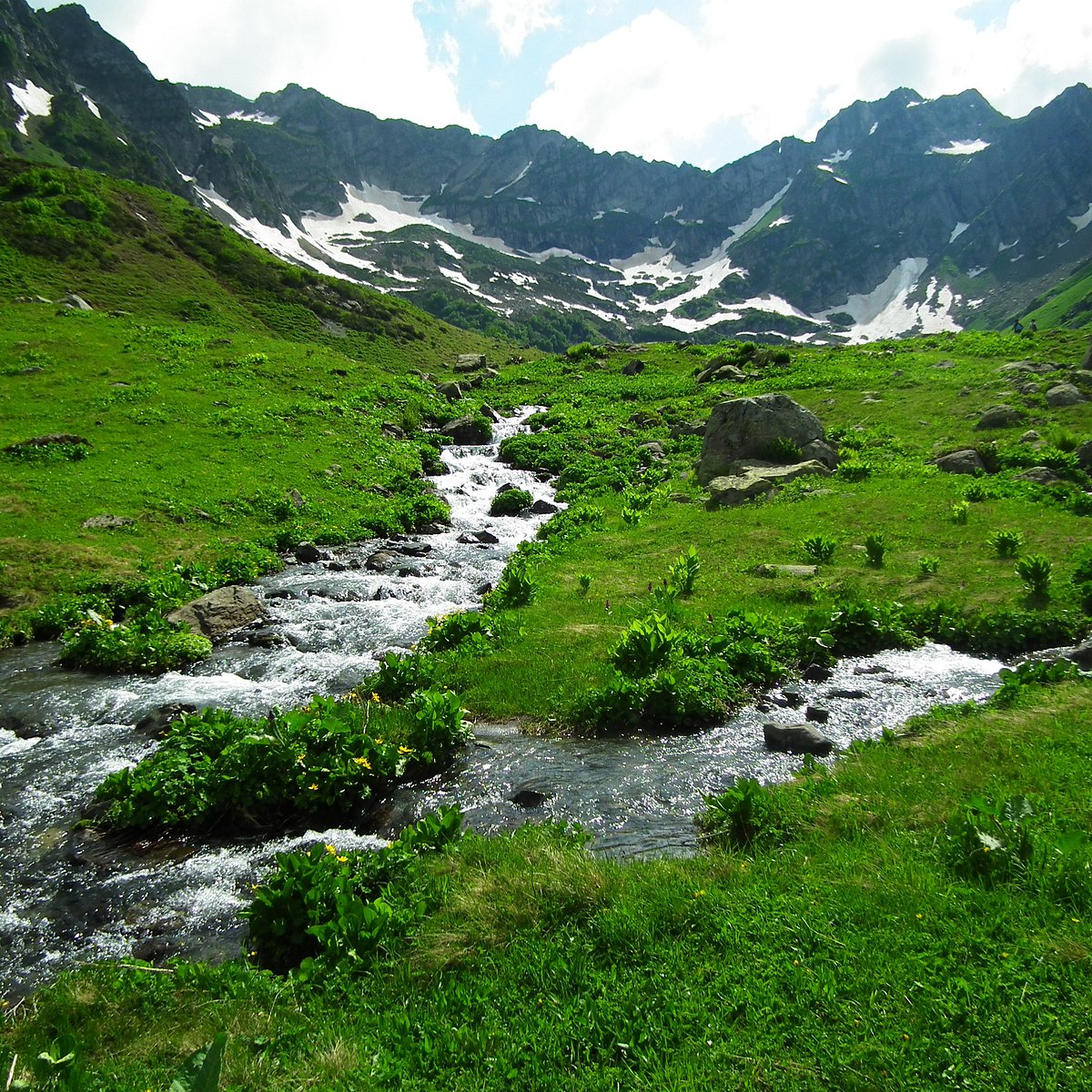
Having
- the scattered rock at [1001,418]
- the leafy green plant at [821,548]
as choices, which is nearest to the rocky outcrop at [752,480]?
the leafy green plant at [821,548]

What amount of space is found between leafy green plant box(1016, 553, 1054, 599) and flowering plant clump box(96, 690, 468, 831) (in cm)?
1507

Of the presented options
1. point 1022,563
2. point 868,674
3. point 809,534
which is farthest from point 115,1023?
point 809,534

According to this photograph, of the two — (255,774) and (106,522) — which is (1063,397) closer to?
(255,774)

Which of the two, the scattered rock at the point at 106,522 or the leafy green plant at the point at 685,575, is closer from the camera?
the leafy green plant at the point at 685,575

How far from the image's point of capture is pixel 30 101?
159875mm

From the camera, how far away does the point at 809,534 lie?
75.5ft

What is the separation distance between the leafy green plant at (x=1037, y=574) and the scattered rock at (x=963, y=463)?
14.4 m

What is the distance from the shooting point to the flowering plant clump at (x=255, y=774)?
31.9 feet

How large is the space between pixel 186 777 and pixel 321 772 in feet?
6.66

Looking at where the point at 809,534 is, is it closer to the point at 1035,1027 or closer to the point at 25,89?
the point at 1035,1027

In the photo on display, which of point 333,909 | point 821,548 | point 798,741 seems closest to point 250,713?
point 333,909

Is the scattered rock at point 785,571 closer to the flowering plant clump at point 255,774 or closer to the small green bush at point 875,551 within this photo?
the small green bush at point 875,551

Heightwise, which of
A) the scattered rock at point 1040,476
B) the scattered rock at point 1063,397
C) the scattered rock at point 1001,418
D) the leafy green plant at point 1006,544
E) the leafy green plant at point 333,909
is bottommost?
the leafy green plant at point 333,909

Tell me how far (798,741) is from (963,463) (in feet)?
78.6
